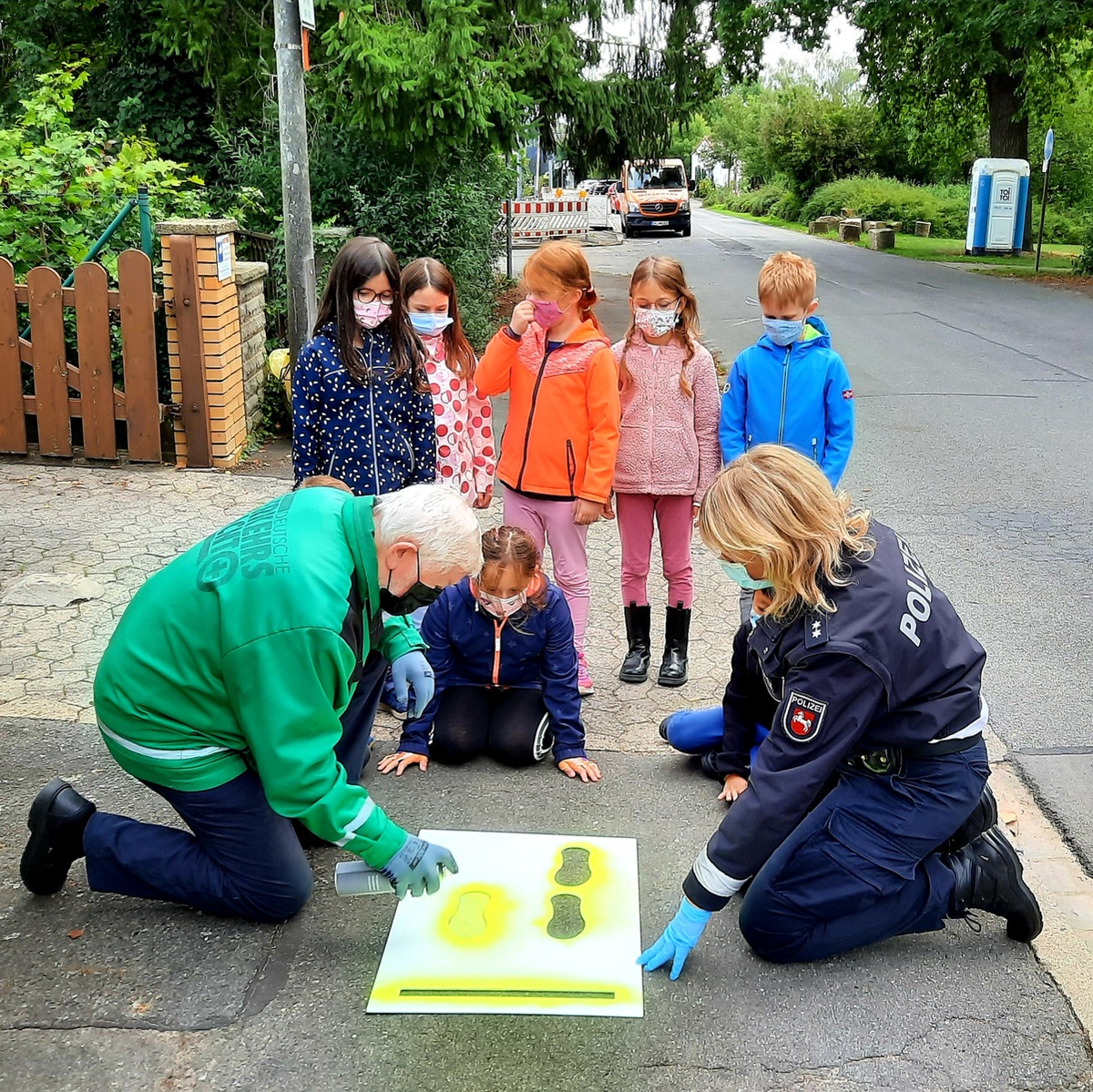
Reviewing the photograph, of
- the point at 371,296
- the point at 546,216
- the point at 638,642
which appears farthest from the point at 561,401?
the point at 546,216

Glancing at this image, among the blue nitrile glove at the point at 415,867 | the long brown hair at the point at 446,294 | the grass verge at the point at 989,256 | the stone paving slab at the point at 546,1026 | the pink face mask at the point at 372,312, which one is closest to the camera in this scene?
the stone paving slab at the point at 546,1026

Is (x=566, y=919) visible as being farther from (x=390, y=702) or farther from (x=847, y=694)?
(x=390, y=702)

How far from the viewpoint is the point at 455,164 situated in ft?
34.4

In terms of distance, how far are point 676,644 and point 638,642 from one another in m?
0.16

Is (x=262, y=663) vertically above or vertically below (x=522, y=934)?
above

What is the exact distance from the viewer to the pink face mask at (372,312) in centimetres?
437

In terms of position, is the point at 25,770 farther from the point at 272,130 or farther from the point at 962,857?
the point at 272,130

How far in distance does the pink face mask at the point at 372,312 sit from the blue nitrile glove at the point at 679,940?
2526 millimetres

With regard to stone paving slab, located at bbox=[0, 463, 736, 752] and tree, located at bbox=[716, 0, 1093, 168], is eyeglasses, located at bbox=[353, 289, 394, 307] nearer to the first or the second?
stone paving slab, located at bbox=[0, 463, 736, 752]

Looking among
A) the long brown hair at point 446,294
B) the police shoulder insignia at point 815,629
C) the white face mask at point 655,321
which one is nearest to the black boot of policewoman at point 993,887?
the police shoulder insignia at point 815,629

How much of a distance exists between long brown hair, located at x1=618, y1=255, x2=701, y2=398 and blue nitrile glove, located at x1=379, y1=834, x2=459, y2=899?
2.30 m

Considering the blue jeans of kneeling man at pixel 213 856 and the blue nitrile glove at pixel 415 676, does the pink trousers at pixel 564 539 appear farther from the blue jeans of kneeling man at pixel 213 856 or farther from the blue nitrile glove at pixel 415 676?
the blue jeans of kneeling man at pixel 213 856

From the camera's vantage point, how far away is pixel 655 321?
4.47 metres

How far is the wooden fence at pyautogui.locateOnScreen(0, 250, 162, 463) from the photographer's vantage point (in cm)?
684
